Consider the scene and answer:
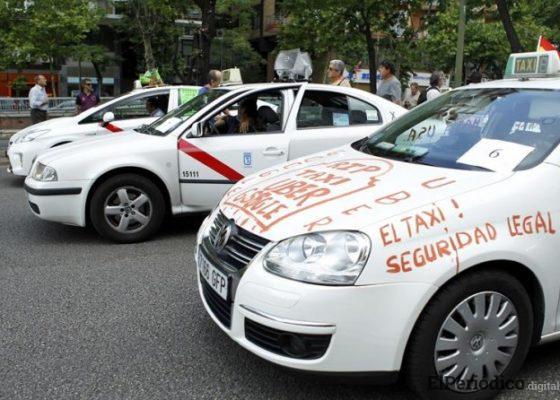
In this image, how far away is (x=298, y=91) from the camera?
6000 mm

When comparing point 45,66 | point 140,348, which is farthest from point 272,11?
point 140,348

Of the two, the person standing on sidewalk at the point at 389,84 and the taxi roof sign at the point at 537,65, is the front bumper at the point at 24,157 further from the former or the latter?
the taxi roof sign at the point at 537,65

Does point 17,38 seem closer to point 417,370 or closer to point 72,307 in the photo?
point 72,307

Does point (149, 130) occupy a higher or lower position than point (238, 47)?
lower

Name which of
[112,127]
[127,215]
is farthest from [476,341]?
[112,127]

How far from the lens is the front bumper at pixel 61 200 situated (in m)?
5.46

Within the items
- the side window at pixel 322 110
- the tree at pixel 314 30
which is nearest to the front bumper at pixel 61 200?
the side window at pixel 322 110

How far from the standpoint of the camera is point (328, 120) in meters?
6.14

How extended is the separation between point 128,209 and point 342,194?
131 inches

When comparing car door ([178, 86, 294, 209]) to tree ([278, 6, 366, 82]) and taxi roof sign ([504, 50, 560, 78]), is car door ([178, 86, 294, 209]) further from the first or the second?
tree ([278, 6, 366, 82])

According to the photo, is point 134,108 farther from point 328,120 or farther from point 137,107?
point 328,120

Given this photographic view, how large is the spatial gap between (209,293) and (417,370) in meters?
1.13

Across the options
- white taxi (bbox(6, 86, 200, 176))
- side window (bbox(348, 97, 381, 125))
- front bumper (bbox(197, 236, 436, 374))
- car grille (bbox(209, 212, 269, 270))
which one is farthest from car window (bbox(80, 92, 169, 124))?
front bumper (bbox(197, 236, 436, 374))

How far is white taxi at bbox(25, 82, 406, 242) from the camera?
553cm
